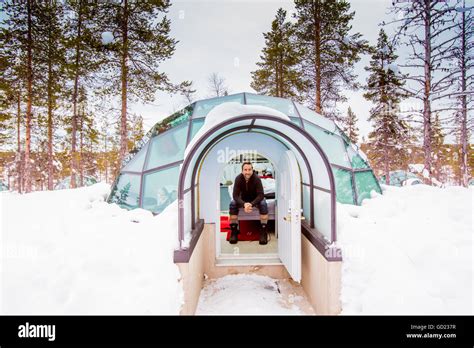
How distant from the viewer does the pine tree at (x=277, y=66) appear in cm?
1560

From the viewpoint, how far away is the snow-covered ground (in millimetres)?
2834

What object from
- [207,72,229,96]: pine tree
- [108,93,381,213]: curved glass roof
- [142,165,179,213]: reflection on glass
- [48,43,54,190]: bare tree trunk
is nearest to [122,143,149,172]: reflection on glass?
[108,93,381,213]: curved glass roof

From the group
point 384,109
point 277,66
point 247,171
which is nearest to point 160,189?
point 247,171

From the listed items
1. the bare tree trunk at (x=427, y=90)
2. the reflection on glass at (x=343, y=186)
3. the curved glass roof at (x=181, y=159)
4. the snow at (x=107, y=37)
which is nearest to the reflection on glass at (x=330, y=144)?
the curved glass roof at (x=181, y=159)

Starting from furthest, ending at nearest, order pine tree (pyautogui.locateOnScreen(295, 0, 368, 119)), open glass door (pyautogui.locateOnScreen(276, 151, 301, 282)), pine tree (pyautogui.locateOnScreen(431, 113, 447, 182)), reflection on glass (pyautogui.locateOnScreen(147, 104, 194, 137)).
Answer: pine tree (pyautogui.locateOnScreen(295, 0, 368, 119))
pine tree (pyautogui.locateOnScreen(431, 113, 447, 182))
reflection on glass (pyautogui.locateOnScreen(147, 104, 194, 137))
open glass door (pyautogui.locateOnScreen(276, 151, 301, 282))

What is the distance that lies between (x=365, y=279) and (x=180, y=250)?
98.5 inches

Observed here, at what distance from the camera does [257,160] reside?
1509 centimetres

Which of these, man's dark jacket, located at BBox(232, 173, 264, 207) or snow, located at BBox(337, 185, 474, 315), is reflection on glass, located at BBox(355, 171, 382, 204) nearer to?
snow, located at BBox(337, 185, 474, 315)

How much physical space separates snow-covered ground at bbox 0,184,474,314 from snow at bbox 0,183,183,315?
0.01 meters

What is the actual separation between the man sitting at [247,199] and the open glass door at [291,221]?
4.20 feet

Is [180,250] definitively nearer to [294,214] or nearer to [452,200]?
[294,214]

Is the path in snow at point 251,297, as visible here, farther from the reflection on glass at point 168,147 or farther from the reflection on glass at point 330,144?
the reflection on glass at point 330,144
